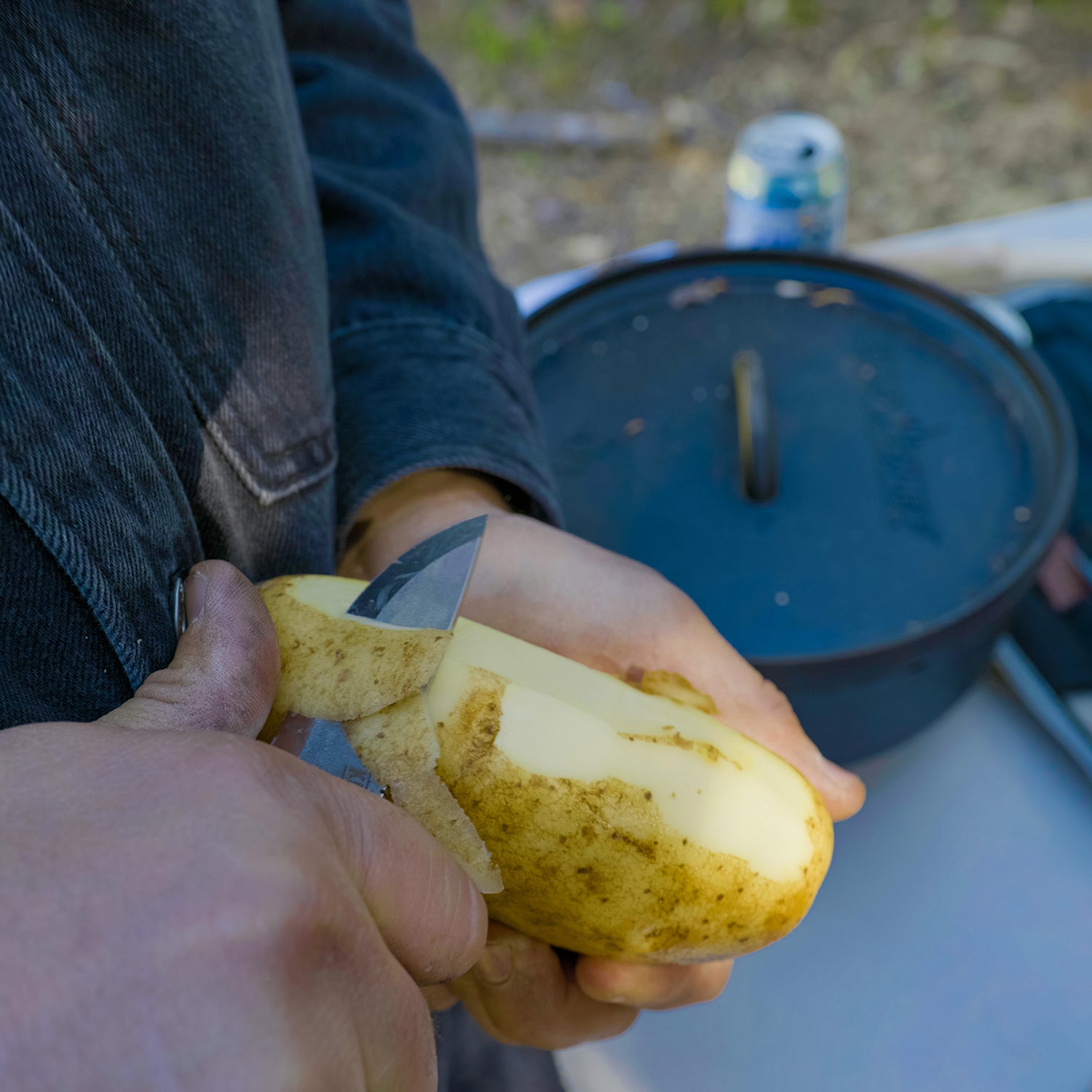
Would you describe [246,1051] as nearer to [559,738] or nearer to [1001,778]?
[559,738]

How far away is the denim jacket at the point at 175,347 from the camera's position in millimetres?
435

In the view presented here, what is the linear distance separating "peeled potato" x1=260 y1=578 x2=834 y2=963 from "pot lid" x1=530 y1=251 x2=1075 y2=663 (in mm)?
254

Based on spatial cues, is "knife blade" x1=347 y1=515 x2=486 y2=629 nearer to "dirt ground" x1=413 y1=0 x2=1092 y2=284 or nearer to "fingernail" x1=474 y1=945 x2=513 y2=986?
"fingernail" x1=474 y1=945 x2=513 y2=986

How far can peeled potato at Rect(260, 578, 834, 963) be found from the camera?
1.77 ft

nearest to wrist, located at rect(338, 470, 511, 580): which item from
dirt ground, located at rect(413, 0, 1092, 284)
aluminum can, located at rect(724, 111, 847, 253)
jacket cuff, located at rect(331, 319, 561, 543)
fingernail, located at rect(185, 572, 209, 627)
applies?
jacket cuff, located at rect(331, 319, 561, 543)

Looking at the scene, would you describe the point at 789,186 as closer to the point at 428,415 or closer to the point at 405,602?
the point at 428,415

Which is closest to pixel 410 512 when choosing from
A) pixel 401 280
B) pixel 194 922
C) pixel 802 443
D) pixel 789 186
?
pixel 401 280

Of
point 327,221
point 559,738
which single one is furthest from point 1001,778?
point 327,221

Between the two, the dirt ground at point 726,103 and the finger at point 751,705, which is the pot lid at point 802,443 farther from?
the dirt ground at point 726,103

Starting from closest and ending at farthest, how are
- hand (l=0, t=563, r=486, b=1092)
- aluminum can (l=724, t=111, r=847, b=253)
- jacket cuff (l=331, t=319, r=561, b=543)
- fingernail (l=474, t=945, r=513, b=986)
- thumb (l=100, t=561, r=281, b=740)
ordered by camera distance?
hand (l=0, t=563, r=486, b=1092), thumb (l=100, t=561, r=281, b=740), fingernail (l=474, t=945, r=513, b=986), jacket cuff (l=331, t=319, r=561, b=543), aluminum can (l=724, t=111, r=847, b=253)

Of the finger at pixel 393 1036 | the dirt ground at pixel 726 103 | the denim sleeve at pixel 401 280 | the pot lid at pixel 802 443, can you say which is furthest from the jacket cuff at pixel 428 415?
the dirt ground at pixel 726 103

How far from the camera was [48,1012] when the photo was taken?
0.26m

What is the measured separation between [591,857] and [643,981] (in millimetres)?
Result: 183

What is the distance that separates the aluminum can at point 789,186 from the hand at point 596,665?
74 cm
